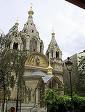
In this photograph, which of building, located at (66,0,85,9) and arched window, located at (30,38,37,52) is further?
A: arched window, located at (30,38,37,52)

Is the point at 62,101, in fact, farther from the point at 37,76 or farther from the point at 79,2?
the point at 79,2

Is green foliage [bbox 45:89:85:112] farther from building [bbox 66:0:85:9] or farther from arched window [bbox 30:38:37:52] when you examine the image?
building [bbox 66:0:85:9]

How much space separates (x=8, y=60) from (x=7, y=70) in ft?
3.53

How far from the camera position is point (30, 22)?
178ft

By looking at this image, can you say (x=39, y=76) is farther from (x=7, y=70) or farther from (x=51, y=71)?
(x=7, y=70)

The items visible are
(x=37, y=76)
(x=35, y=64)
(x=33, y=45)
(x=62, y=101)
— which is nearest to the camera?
(x=62, y=101)

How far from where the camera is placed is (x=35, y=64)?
1813 inches

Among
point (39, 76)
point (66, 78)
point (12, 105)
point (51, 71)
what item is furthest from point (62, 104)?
point (66, 78)

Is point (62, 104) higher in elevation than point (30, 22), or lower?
lower

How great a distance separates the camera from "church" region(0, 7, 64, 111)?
40062 millimetres

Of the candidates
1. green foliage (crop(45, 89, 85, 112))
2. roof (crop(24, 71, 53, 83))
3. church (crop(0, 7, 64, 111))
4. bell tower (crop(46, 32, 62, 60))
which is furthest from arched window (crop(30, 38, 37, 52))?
green foliage (crop(45, 89, 85, 112))

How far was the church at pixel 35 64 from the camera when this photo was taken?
131ft

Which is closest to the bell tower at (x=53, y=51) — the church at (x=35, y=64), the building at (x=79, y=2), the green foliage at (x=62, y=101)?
the church at (x=35, y=64)

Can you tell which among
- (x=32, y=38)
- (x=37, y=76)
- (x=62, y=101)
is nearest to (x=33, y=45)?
(x=32, y=38)
